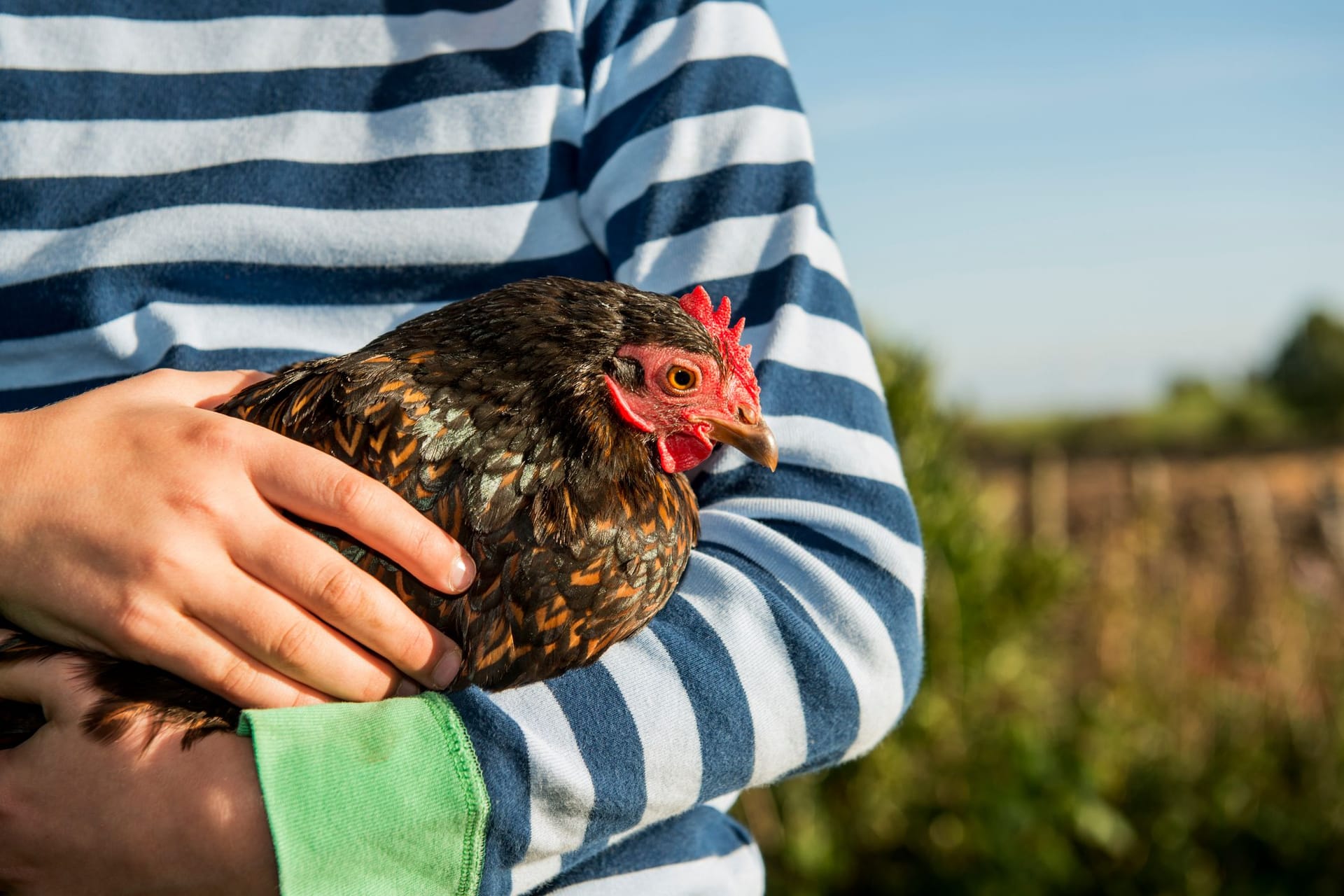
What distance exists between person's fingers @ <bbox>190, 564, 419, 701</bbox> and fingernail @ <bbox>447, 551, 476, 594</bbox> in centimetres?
8

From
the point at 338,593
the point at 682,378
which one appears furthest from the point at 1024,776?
the point at 338,593

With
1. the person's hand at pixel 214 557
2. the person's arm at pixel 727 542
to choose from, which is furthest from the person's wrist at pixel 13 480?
the person's arm at pixel 727 542

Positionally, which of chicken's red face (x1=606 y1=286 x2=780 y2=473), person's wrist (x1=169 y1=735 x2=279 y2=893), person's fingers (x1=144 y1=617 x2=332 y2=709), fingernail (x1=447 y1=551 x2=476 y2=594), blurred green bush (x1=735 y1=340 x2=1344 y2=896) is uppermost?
chicken's red face (x1=606 y1=286 x2=780 y2=473)

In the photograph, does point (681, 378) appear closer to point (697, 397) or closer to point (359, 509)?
point (697, 397)

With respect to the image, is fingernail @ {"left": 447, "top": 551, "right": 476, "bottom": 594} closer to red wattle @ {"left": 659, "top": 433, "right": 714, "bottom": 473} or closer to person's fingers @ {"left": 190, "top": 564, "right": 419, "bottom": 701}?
person's fingers @ {"left": 190, "top": 564, "right": 419, "bottom": 701}

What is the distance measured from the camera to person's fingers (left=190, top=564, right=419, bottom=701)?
3.27 feet

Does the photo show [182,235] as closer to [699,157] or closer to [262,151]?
[262,151]

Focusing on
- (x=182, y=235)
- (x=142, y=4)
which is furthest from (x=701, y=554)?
(x=142, y=4)

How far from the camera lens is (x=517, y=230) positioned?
4.67ft

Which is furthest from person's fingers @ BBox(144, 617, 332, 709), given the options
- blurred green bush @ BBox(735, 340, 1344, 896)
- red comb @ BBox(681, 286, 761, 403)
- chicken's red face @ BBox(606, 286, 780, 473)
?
blurred green bush @ BBox(735, 340, 1344, 896)

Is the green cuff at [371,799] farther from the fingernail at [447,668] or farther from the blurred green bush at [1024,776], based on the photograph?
the blurred green bush at [1024,776]

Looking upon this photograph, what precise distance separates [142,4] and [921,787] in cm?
360

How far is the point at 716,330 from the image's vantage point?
126 cm

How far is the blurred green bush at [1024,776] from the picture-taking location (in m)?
3.78
